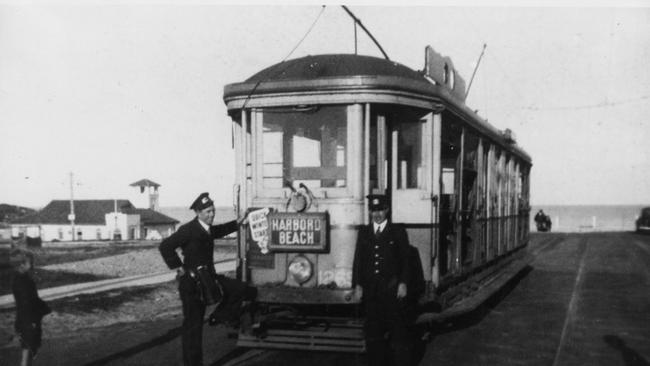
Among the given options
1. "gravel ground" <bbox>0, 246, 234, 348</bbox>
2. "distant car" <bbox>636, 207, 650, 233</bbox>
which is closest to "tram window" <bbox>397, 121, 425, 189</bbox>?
"gravel ground" <bbox>0, 246, 234, 348</bbox>

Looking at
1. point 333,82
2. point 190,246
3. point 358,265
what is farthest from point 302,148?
point 190,246

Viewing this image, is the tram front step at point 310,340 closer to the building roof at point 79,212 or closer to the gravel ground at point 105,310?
the gravel ground at point 105,310

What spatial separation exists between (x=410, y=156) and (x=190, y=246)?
2.90m

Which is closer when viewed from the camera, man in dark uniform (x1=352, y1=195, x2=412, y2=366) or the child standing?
the child standing

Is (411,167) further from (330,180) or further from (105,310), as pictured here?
(105,310)

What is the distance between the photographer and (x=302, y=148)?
7.27m

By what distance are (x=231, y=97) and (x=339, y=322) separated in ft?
9.25

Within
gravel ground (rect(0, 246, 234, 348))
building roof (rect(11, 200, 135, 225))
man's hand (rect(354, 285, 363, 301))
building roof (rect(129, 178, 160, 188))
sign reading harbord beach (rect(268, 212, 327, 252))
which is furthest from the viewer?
building roof (rect(129, 178, 160, 188))

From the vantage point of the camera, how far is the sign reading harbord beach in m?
6.75

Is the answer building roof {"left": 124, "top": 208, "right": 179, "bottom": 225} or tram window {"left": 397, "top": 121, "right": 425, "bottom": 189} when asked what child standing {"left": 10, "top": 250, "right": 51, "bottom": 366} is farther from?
building roof {"left": 124, "top": 208, "right": 179, "bottom": 225}

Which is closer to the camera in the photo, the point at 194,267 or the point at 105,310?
the point at 194,267

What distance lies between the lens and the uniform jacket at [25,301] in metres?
5.57

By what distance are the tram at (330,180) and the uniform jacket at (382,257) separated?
1.72 ft

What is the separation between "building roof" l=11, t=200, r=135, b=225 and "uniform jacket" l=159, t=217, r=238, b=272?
76.7 metres
